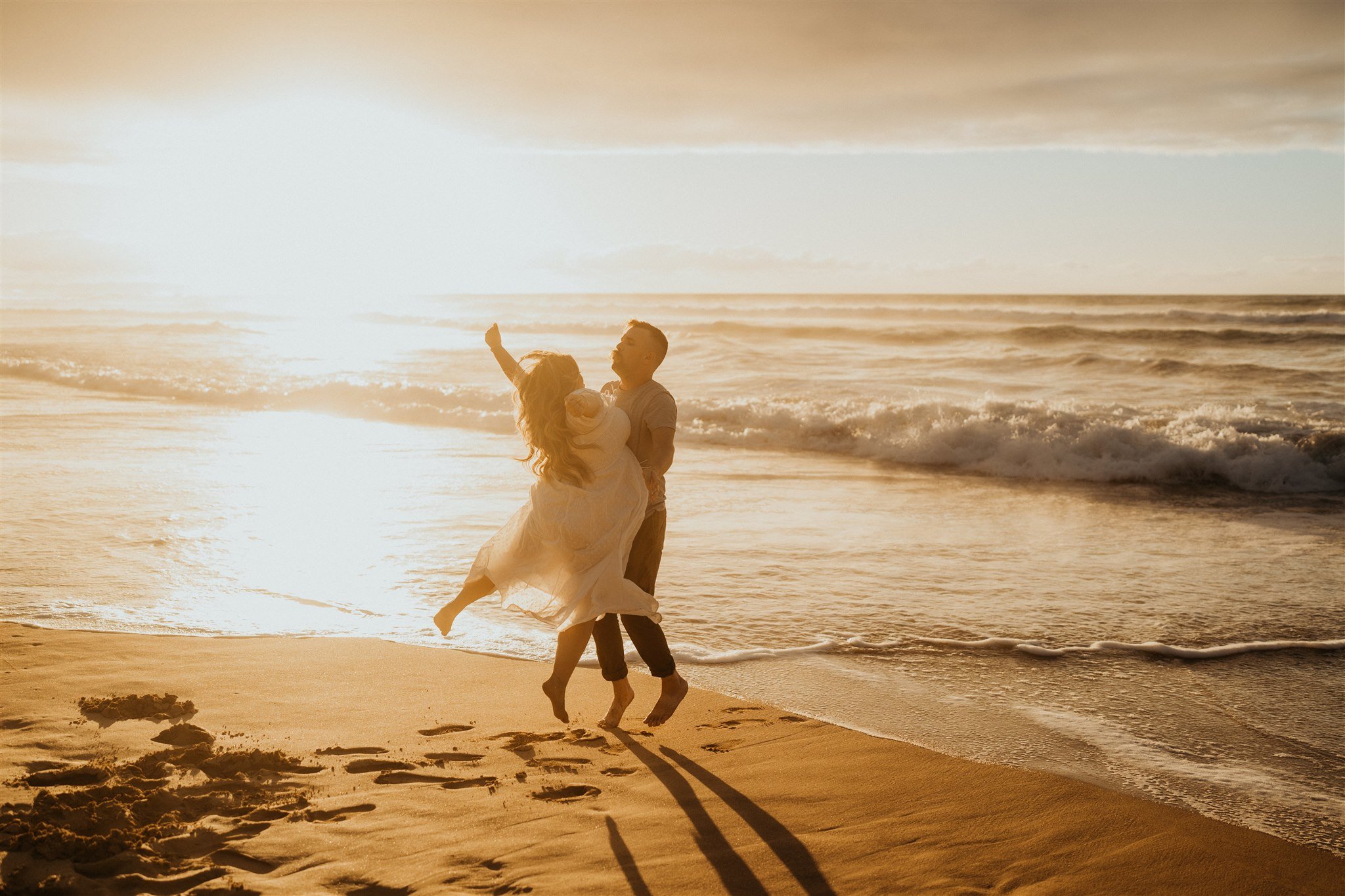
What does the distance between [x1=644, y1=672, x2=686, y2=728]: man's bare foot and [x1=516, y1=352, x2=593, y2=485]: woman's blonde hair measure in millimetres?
1005

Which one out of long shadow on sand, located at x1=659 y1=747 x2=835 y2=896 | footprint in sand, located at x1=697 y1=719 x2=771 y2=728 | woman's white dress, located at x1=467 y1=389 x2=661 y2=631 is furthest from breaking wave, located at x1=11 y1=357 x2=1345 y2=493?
long shadow on sand, located at x1=659 y1=747 x2=835 y2=896

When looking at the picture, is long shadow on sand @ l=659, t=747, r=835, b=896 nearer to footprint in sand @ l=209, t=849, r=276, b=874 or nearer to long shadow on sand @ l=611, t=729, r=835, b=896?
long shadow on sand @ l=611, t=729, r=835, b=896

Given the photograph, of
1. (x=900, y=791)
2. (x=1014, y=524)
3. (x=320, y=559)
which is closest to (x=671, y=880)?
(x=900, y=791)

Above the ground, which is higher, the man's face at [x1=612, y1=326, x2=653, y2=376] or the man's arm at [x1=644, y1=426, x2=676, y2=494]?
the man's face at [x1=612, y1=326, x2=653, y2=376]

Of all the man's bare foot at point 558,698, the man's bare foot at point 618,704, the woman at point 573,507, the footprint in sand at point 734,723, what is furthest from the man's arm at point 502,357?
the footprint in sand at point 734,723

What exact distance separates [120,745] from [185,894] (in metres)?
1.25

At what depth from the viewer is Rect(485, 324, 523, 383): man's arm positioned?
14.1 feet

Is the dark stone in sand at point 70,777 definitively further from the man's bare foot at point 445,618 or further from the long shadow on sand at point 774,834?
the long shadow on sand at point 774,834

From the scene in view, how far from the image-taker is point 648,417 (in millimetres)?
4402

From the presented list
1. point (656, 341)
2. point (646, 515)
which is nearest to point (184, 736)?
point (646, 515)

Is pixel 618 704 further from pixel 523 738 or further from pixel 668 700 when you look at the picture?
pixel 523 738

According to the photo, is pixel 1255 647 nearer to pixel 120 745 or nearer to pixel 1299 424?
pixel 120 745

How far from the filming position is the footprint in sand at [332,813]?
11.2 ft

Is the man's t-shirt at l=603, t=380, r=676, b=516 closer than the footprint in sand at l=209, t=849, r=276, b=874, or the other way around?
the footprint in sand at l=209, t=849, r=276, b=874
